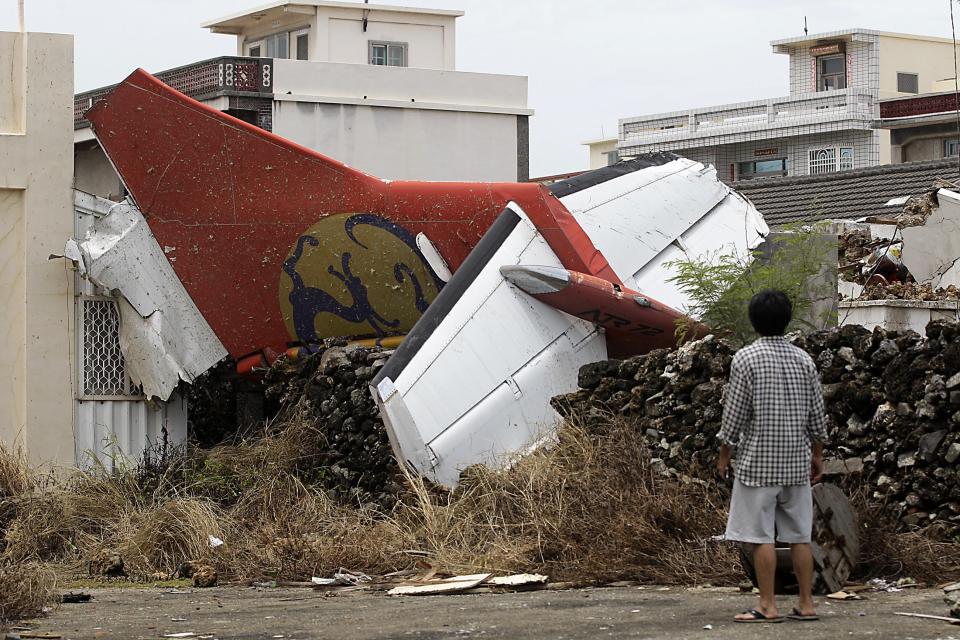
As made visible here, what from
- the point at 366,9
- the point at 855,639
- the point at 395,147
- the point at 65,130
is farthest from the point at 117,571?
the point at 366,9

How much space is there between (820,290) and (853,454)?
3.03 m

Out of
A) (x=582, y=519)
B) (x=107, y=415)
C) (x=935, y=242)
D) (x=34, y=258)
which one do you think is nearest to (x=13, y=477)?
(x=107, y=415)

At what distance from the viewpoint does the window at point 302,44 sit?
134 ft

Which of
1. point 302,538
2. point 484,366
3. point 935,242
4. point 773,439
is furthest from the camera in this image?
point 935,242

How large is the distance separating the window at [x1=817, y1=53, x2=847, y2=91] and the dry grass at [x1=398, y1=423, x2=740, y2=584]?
47366 millimetres

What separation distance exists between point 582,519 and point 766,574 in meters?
2.36

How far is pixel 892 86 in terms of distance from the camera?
180 feet

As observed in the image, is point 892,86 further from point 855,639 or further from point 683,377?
point 855,639

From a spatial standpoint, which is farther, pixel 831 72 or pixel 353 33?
pixel 831 72

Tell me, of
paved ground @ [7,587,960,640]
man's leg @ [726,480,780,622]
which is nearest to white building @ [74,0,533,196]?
paved ground @ [7,587,960,640]

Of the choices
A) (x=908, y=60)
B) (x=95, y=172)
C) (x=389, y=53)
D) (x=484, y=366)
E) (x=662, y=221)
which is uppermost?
(x=908, y=60)

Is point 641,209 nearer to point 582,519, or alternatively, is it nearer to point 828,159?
point 582,519

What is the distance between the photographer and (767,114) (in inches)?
1833

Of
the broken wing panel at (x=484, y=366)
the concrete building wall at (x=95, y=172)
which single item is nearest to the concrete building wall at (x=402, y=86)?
the concrete building wall at (x=95, y=172)
